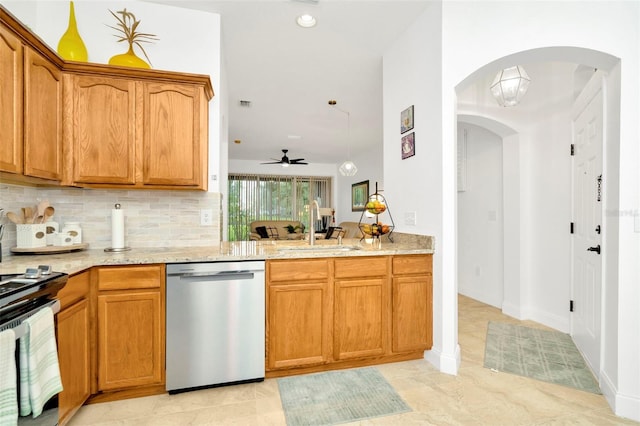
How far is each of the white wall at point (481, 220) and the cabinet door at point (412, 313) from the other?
203cm

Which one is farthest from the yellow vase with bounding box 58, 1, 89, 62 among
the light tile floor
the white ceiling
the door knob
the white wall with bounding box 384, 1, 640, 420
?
the door knob

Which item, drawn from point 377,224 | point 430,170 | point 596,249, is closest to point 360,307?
point 377,224

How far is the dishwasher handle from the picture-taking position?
1985mm

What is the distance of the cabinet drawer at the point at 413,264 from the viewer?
2.40m

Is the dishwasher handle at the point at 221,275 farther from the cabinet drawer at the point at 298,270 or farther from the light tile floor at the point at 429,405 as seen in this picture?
the light tile floor at the point at 429,405

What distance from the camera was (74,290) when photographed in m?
1.68

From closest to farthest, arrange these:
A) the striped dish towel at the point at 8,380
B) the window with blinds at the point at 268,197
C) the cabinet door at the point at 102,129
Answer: the striped dish towel at the point at 8,380 → the cabinet door at the point at 102,129 → the window with blinds at the point at 268,197

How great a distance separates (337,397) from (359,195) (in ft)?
21.1

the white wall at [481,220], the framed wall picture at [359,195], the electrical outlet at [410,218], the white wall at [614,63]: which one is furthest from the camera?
the framed wall picture at [359,195]

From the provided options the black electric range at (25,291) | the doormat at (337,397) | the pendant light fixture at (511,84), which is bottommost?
the doormat at (337,397)

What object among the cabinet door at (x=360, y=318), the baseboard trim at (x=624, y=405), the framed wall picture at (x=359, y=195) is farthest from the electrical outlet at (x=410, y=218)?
the framed wall picture at (x=359, y=195)

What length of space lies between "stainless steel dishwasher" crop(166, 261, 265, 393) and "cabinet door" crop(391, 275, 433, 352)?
0.99 metres

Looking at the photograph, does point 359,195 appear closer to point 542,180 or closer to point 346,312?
point 542,180

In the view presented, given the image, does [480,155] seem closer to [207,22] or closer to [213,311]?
[207,22]
